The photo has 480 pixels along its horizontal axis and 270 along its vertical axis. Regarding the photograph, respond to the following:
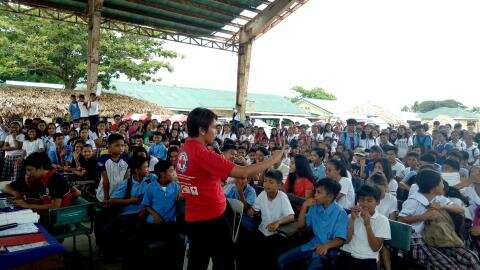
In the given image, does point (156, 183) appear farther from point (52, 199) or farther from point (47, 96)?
point (47, 96)

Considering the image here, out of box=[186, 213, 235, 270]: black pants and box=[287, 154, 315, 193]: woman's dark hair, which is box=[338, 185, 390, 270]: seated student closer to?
box=[287, 154, 315, 193]: woman's dark hair

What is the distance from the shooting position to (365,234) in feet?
9.73

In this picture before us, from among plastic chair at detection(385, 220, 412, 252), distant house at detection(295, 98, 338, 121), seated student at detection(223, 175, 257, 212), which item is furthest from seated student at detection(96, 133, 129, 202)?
distant house at detection(295, 98, 338, 121)

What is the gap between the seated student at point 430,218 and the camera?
2.99 m

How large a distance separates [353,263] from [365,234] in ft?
0.91

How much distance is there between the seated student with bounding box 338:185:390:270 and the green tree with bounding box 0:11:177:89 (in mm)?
15101

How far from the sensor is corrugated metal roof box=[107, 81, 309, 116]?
2409 centimetres

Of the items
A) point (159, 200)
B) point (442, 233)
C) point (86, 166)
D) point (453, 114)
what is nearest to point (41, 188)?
point (159, 200)

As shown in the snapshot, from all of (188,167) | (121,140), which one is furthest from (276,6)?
(188,167)

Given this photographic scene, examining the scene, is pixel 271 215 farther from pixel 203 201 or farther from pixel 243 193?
pixel 203 201

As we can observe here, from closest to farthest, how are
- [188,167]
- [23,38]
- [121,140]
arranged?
[188,167] → [121,140] → [23,38]

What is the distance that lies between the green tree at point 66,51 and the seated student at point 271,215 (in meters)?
14.3

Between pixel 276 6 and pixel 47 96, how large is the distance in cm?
963

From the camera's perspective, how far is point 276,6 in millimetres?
13141
